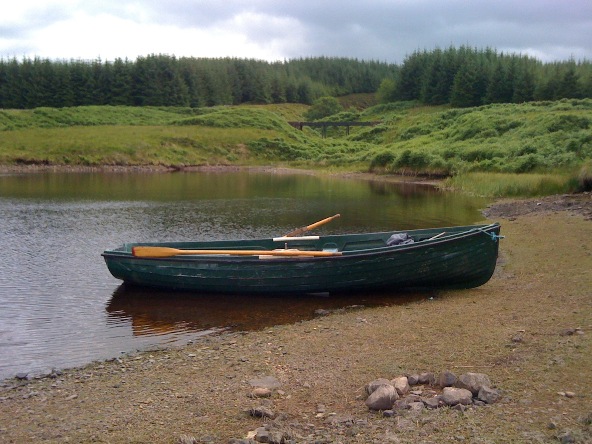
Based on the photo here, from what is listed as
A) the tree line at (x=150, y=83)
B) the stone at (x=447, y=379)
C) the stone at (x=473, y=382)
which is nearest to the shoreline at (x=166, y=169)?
the tree line at (x=150, y=83)

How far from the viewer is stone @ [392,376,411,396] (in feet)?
24.7

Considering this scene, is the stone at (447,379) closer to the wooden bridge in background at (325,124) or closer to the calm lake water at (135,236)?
the calm lake water at (135,236)

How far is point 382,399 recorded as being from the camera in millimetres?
7164

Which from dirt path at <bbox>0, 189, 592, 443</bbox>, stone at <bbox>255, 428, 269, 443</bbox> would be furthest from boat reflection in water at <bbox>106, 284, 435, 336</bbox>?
stone at <bbox>255, 428, 269, 443</bbox>

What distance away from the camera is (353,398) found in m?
7.76

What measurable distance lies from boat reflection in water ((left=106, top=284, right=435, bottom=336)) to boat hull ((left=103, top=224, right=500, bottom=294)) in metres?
0.24

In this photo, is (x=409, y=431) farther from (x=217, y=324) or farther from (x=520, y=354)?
(x=217, y=324)

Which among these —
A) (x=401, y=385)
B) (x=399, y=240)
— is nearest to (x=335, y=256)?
(x=399, y=240)

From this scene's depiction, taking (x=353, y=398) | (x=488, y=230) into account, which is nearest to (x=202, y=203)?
(x=488, y=230)

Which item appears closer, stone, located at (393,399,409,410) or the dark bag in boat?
stone, located at (393,399,409,410)

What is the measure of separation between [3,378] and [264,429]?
5.01 m

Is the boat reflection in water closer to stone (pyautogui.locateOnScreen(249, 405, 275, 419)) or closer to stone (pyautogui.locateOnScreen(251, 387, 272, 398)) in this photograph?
stone (pyautogui.locateOnScreen(251, 387, 272, 398))

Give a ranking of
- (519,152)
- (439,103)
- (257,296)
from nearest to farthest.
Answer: (257,296) < (519,152) < (439,103)

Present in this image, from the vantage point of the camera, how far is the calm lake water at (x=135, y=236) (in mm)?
12180
